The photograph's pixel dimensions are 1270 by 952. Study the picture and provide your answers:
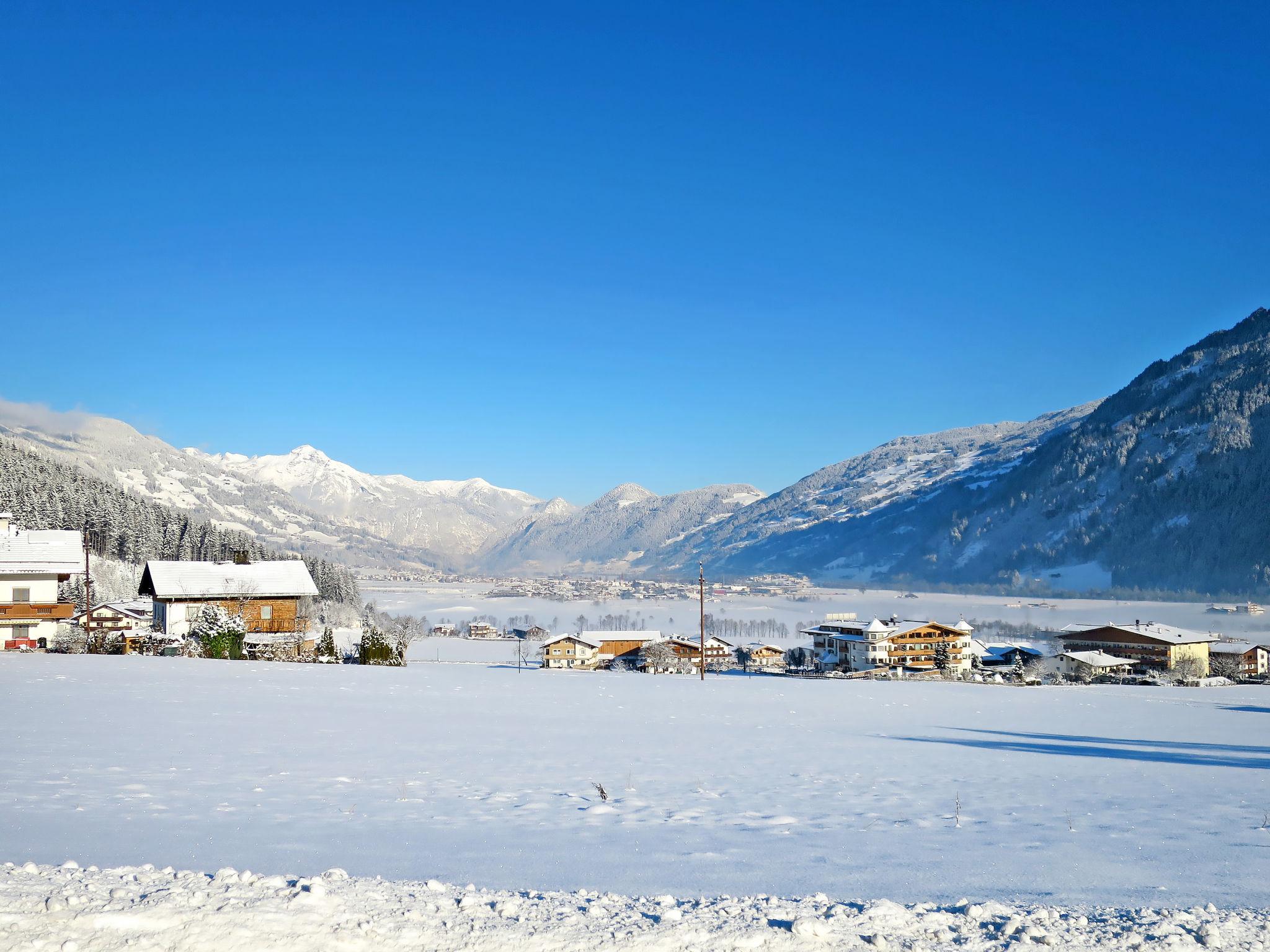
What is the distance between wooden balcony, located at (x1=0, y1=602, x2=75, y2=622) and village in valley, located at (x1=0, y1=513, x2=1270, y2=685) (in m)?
0.05

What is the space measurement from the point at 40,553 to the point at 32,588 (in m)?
1.51

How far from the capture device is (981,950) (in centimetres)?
479

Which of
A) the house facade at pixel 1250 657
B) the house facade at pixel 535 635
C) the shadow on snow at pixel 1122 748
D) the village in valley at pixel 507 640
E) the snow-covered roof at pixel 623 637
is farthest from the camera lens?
the house facade at pixel 535 635

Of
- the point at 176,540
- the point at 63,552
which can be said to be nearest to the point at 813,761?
the point at 63,552

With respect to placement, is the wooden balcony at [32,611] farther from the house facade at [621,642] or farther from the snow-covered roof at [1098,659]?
the snow-covered roof at [1098,659]

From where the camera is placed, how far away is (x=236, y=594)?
43.6 metres

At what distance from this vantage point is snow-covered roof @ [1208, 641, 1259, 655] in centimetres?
7529

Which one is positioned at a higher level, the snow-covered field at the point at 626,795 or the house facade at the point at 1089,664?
the snow-covered field at the point at 626,795

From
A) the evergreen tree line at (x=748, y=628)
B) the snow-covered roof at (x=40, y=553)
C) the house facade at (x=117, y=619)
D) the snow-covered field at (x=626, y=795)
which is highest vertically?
the snow-covered roof at (x=40, y=553)

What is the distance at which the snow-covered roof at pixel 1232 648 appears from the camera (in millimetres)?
75287

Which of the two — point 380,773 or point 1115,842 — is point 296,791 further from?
point 1115,842

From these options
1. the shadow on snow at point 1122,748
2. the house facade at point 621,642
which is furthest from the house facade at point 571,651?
the shadow on snow at point 1122,748

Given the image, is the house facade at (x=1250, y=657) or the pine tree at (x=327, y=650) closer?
the pine tree at (x=327, y=650)

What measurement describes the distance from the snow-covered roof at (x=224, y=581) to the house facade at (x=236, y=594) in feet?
0.11
